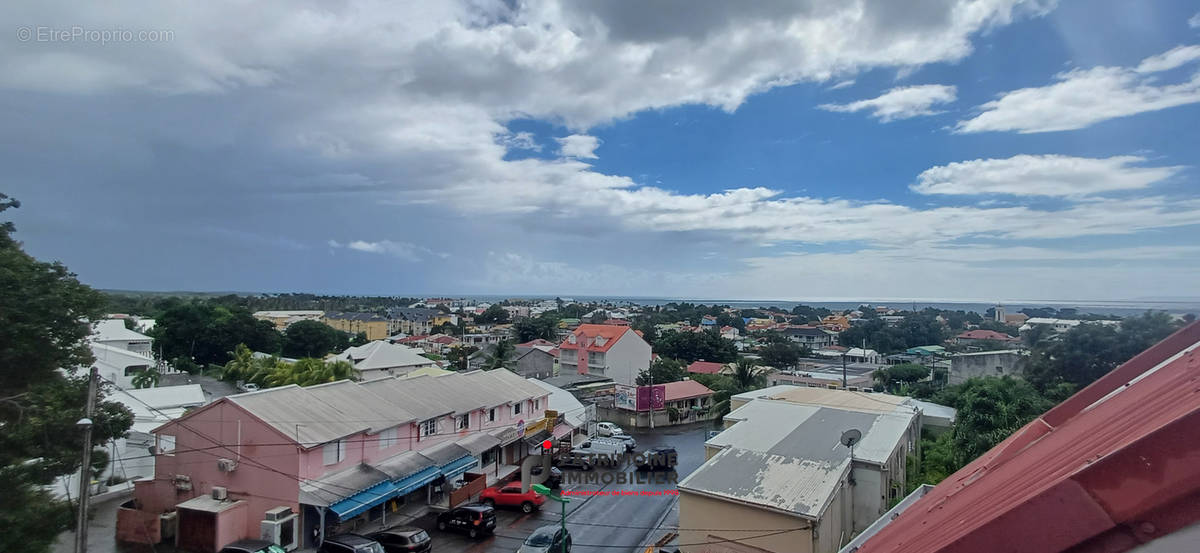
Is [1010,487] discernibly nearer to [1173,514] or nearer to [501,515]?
[1173,514]

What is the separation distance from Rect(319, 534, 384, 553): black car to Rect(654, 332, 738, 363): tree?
4152 centimetres

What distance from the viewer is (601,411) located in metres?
32.8

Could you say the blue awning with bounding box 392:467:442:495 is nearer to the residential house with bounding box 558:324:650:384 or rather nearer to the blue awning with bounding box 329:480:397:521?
the blue awning with bounding box 329:480:397:521

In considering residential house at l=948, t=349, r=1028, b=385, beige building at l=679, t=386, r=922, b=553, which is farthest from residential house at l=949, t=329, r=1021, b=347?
beige building at l=679, t=386, r=922, b=553

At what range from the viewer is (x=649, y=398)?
1230 inches

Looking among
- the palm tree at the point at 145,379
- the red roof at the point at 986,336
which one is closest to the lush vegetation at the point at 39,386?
the palm tree at the point at 145,379

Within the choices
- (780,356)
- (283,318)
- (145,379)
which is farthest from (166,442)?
(283,318)

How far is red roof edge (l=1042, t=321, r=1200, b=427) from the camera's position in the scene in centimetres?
448

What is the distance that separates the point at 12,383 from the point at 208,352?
47.6 metres

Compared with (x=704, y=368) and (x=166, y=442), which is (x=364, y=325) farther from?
(x=166, y=442)

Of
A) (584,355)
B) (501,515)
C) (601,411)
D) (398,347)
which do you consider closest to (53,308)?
(501,515)

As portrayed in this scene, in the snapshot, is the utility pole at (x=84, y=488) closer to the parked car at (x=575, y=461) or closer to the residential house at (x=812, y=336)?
the parked car at (x=575, y=461)

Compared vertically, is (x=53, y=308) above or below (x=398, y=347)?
above

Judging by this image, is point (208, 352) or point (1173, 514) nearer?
point (1173, 514)
